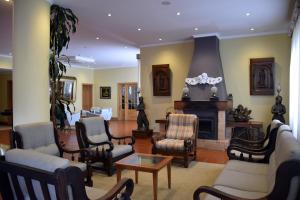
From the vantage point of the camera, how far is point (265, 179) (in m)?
2.65

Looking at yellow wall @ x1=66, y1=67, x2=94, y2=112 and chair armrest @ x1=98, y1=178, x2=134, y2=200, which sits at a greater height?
yellow wall @ x1=66, y1=67, x2=94, y2=112

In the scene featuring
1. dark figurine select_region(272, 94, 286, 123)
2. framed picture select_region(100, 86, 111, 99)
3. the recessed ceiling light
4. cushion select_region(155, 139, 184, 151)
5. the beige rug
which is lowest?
the beige rug

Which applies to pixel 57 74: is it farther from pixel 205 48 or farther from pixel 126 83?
pixel 126 83

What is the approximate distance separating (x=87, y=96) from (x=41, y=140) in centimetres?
1120

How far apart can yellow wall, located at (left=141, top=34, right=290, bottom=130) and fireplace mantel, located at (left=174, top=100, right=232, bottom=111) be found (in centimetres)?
81

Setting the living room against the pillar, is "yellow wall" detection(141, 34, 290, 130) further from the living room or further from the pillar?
the pillar

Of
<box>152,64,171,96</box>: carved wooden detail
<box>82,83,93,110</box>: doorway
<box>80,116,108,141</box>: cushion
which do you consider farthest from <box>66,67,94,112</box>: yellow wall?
<box>80,116,108,141</box>: cushion

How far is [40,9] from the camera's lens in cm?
411

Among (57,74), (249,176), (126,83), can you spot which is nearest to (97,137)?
(57,74)

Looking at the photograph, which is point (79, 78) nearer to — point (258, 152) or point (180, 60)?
point (180, 60)

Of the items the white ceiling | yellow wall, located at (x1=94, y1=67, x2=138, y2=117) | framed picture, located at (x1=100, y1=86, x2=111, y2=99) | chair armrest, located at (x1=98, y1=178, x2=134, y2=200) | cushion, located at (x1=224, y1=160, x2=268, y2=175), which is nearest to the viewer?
chair armrest, located at (x1=98, y1=178, x2=134, y2=200)

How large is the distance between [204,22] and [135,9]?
6.05 feet

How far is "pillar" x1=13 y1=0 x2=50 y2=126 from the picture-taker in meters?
3.90

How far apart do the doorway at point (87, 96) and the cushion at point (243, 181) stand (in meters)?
12.1
